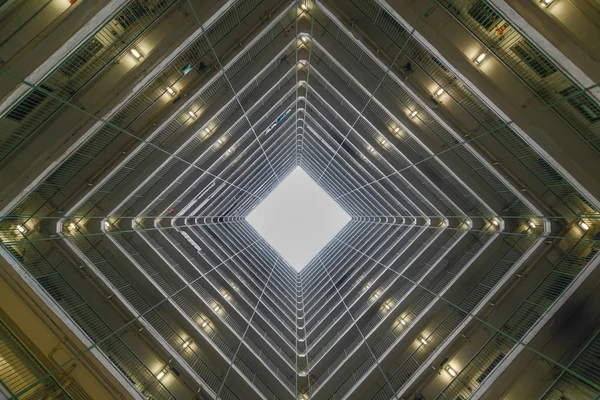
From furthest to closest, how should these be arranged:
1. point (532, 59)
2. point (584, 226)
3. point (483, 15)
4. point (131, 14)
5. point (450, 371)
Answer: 1. point (450, 371)
2. point (584, 226)
3. point (131, 14)
4. point (483, 15)
5. point (532, 59)

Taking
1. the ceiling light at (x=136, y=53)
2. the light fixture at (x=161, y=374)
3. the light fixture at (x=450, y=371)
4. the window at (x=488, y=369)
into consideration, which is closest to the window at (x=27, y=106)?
the ceiling light at (x=136, y=53)

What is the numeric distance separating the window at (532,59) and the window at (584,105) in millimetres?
769

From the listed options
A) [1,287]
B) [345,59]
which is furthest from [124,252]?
[345,59]

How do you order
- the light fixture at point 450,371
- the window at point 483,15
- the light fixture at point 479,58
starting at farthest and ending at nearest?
the light fixture at point 450,371 → the light fixture at point 479,58 → the window at point 483,15

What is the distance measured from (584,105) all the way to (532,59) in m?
1.94

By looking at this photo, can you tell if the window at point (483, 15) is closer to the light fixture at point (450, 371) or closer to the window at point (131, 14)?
the window at point (131, 14)

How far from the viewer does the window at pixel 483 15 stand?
827cm

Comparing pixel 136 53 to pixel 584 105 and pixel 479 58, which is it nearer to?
pixel 479 58

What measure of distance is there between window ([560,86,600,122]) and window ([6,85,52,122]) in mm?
15537

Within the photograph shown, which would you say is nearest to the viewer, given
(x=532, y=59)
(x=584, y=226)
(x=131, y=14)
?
(x=532, y=59)

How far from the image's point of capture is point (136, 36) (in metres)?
8.46

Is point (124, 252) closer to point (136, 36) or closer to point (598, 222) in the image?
point (136, 36)

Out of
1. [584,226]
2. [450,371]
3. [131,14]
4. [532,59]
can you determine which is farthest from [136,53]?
[450,371]

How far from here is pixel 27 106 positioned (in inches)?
A: 323
